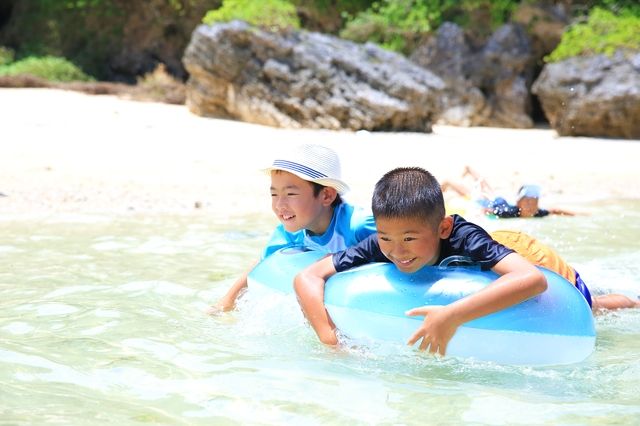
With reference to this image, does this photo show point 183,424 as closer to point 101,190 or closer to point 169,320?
point 169,320

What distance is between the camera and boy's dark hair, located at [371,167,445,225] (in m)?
3.09

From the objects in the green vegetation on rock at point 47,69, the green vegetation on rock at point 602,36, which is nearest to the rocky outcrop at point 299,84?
the green vegetation on rock at point 602,36

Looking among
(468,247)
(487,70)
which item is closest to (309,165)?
(468,247)

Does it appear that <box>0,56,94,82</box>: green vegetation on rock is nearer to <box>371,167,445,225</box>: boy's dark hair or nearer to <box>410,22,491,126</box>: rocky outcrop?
<box>410,22,491,126</box>: rocky outcrop

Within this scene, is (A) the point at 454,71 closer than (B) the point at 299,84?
No

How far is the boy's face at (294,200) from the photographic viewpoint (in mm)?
3879

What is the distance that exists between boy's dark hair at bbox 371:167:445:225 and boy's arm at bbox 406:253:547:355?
325 mm

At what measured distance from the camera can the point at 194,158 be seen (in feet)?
31.4

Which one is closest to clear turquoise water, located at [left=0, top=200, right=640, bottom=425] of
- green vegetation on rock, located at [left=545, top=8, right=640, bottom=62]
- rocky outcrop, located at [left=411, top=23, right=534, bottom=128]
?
green vegetation on rock, located at [left=545, top=8, right=640, bottom=62]

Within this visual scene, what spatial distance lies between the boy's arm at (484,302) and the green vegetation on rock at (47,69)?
43.9ft

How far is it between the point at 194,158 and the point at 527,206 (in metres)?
4.00

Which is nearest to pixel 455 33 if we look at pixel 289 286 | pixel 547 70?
pixel 547 70

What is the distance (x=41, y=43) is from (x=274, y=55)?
8.40 meters

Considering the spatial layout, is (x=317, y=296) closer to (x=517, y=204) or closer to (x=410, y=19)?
(x=517, y=204)
